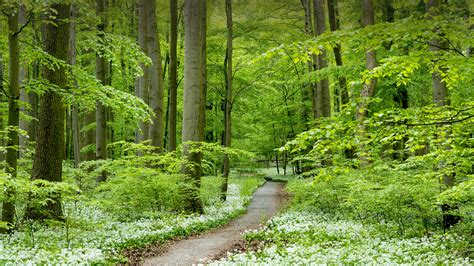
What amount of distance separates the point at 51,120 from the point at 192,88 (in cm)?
513

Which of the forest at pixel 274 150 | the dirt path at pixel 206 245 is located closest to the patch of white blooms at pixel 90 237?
the forest at pixel 274 150

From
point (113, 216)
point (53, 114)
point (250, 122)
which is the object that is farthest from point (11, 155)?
point (250, 122)

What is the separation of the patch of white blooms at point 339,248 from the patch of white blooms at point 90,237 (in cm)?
232

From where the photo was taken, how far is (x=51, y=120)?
9508mm

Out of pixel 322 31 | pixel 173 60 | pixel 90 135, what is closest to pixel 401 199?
pixel 322 31

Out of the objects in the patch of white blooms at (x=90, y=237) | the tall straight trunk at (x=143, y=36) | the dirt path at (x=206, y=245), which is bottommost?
the dirt path at (x=206, y=245)

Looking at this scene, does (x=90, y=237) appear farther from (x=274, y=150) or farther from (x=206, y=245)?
(x=274, y=150)

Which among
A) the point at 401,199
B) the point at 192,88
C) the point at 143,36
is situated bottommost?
the point at 401,199

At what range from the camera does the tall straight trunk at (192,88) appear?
1316 cm

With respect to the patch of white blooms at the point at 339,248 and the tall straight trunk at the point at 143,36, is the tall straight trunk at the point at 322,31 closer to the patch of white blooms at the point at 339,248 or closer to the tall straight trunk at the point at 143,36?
the patch of white blooms at the point at 339,248

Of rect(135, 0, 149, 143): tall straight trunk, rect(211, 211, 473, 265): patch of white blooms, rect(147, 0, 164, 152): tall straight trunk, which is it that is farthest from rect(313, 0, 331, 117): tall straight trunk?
rect(135, 0, 149, 143): tall straight trunk

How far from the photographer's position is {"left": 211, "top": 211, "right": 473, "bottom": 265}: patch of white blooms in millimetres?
6828

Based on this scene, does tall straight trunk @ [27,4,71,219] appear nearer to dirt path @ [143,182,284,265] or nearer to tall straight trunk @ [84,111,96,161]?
dirt path @ [143,182,284,265]

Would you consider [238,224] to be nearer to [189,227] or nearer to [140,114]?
[189,227]
